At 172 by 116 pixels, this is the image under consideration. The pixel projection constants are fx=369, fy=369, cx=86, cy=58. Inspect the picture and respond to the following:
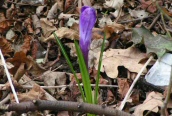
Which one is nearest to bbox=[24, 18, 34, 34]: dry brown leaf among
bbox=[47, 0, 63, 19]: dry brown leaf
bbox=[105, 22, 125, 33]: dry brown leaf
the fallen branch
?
bbox=[47, 0, 63, 19]: dry brown leaf

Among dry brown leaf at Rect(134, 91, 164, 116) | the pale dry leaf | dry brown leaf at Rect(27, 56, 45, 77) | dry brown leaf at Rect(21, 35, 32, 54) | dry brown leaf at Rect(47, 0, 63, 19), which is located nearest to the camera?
dry brown leaf at Rect(134, 91, 164, 116)

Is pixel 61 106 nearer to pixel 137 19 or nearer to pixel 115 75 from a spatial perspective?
pixel 115 75

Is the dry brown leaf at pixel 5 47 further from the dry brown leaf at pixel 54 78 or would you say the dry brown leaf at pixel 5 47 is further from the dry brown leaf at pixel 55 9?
the dry brown leaf at pixel 55 9

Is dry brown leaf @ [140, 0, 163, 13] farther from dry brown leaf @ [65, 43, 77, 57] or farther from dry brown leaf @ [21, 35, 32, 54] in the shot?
dry brown leaf @ [21, 35, 32, 54]

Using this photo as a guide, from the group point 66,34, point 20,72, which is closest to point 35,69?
point 20,72

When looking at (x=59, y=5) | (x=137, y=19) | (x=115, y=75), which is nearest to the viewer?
(x=115, y=75)

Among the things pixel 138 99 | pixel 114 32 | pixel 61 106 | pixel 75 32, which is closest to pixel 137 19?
pixel 114 32

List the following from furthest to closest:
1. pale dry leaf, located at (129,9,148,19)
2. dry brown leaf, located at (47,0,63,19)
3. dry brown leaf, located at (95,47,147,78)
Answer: dry brown leaf, located at (47,0,63,19), pale dry leaf, located at (129,9,148,19), dry brown leaf, located at (95,47,147,78)
